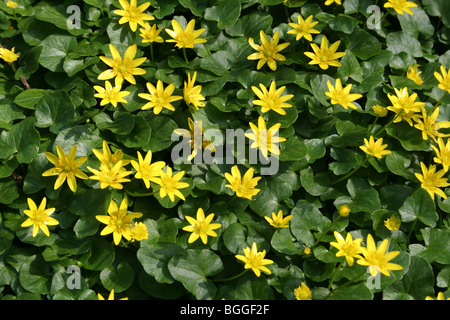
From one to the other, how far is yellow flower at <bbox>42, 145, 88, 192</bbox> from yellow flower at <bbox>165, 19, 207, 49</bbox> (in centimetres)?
77

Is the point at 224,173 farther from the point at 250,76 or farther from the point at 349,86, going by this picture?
the point at 349,86

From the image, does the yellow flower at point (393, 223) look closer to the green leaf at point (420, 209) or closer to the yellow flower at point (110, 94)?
the green leaf at point (420, 209)

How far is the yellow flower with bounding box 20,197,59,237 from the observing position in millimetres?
2027

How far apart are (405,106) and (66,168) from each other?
161cm

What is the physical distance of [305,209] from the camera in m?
2.28

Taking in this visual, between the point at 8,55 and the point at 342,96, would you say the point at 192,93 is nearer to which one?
the point at 342,96

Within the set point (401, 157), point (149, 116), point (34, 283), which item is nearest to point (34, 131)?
point (149, 116)

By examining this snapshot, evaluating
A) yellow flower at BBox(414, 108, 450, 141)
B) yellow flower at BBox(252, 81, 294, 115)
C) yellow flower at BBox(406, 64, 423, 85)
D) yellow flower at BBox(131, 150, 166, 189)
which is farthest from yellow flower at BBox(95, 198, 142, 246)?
yellow flower at BBox(406, 64, 423, 85)

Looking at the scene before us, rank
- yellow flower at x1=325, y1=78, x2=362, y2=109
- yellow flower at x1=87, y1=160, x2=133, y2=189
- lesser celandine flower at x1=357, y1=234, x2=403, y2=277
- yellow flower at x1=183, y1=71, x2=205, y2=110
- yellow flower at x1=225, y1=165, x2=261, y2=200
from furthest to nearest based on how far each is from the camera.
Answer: yellow flower at x1=325, y1=78, x2=362, y2=109, yellow flower at x1=183, y1=71, x2=205, y2=110, yellow flower at x1=225, y1=165, x2=261, y2=200, yellow flower at x1=87, y1=160, x2=133, y2=189, lesser celandine flower at x1=357, y1=234, x2=403, y2=277

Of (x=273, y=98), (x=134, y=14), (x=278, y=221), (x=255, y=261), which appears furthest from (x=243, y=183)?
(x=134, y=14)

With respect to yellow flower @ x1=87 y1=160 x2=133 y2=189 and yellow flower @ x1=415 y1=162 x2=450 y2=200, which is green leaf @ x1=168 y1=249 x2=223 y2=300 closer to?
yellow flower @ x1=87 y1=160 x2=133 y2=189

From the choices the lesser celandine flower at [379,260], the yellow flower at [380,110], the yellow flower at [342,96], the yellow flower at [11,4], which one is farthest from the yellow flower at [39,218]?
the yellow flower at [380,110]
